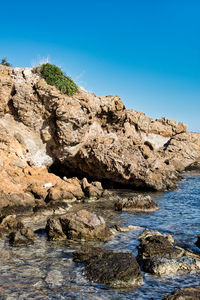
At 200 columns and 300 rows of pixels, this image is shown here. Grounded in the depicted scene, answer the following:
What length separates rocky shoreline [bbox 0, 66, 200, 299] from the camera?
11898 mm

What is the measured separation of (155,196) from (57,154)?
10005 millimetres

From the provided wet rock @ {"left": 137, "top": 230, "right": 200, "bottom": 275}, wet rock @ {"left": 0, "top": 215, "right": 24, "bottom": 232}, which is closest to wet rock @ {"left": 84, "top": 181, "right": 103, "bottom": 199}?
wet rock @ {"left": 0, "top": 215, "right": 24, "bottom": 232}

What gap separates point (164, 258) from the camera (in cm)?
902

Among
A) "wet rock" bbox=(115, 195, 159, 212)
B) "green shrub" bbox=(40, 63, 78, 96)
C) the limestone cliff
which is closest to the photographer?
"wet rock" bbox=(115, 195, 159, 212)

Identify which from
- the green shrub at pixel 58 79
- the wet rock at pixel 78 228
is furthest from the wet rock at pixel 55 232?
the green shrub at pixel 58 79

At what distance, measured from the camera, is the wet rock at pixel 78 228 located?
1178cm

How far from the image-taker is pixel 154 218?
623 inches

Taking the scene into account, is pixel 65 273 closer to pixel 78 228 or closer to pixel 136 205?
pixel 78 228

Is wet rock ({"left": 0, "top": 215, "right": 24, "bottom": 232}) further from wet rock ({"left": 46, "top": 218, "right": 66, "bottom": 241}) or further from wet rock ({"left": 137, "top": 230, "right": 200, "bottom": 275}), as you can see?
wet rock ({"left": 137, "top": 230, "right": 200, "bottom": 275})

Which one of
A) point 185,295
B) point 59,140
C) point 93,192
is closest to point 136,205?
point 93,192

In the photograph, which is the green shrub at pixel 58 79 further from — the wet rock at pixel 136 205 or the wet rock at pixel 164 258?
the wet rock at pixel 164 258

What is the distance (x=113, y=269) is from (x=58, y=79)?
20.1m

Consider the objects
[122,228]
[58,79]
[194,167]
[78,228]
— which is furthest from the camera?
[194,167]

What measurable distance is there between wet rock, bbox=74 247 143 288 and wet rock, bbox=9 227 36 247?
2873mm
